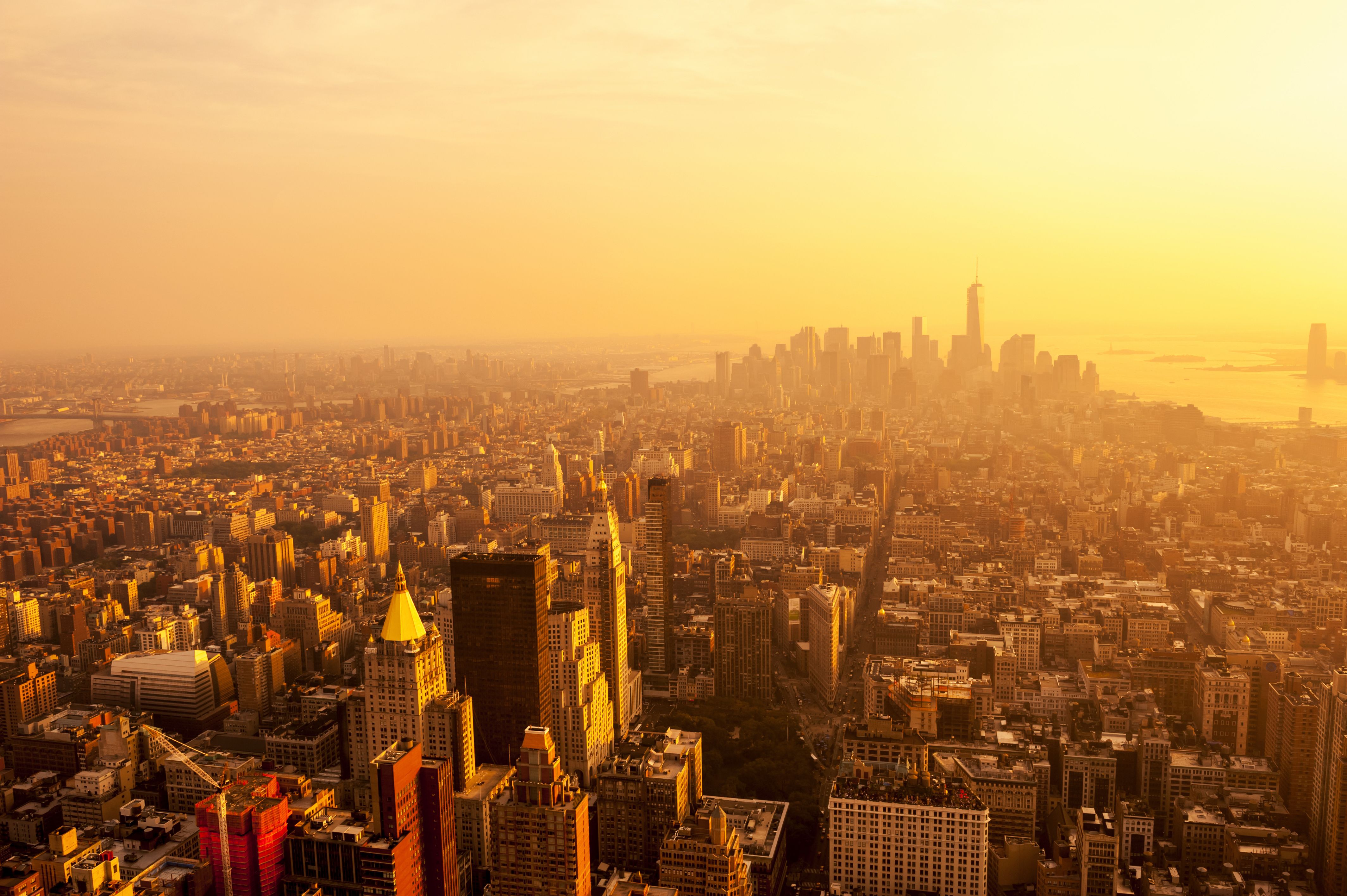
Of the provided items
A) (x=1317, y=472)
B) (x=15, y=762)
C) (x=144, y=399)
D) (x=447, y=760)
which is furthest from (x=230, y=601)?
(x=1317, y=472)

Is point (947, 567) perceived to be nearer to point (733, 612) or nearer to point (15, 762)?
point (733, 612)

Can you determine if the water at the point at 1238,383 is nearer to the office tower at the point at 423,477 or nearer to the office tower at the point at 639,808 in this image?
the office tower at the point at 639,808

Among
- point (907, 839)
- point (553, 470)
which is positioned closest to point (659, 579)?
point (907, 839)

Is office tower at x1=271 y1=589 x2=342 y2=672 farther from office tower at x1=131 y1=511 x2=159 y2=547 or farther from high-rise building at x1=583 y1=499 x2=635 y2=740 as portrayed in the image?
office tower at x1=131 y1=511 x2=159 y2=547

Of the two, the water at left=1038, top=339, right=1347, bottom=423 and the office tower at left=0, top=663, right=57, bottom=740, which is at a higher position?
the water at left=1038, top=339, right=1347, bottom=423

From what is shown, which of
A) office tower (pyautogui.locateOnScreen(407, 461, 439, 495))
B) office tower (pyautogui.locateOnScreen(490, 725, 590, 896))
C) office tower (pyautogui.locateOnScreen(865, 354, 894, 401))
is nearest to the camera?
office tower (pyautogui.locateOnScreen(490, 725, 590, 896))

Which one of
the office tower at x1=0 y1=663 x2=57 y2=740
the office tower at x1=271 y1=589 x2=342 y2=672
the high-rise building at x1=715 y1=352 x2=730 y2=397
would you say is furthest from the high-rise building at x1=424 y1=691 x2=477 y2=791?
the high-rise building at x1=715 y1=352 x2=730 y2=397
